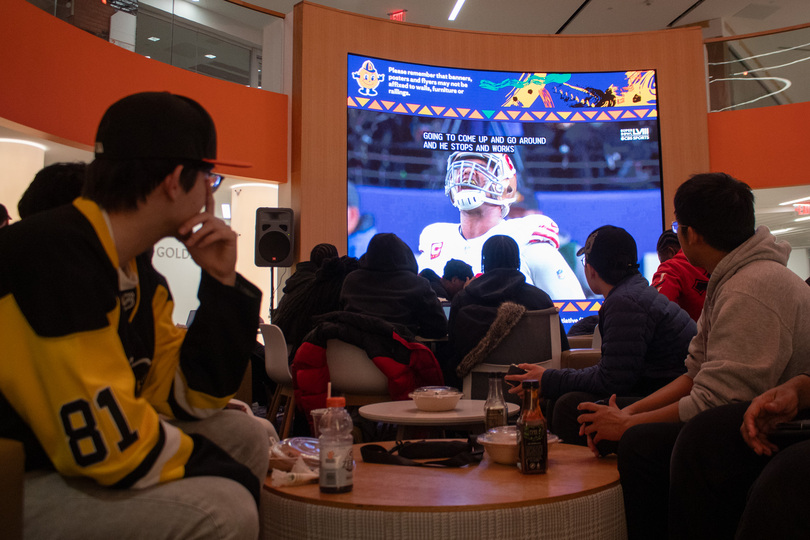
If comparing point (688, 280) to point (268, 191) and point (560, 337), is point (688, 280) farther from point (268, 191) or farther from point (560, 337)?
point (268, 191)

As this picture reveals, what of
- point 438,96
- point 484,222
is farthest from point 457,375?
point 438,96

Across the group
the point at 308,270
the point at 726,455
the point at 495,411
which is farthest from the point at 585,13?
the point at 726,455

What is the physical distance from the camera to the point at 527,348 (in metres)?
3.24

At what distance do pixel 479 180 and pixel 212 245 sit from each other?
5.66m

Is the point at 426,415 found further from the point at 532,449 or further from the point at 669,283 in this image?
the point at 669,283

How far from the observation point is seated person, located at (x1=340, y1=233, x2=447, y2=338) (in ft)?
11.7

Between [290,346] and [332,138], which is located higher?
[332,138]

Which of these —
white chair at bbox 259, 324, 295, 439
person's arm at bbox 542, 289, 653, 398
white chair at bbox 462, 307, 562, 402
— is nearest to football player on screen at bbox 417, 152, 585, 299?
white chair at bbox 259, 324, 295, 439

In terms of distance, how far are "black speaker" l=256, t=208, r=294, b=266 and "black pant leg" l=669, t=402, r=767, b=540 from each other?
4.88 metres

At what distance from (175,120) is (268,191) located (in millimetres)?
8318

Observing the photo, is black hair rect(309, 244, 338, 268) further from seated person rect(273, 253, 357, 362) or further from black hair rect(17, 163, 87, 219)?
black hair rect(17, 163, 87, 219)

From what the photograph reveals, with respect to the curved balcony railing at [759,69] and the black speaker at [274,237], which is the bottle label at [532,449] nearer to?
the black speaker at [274,237]

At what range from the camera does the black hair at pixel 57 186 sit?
147 centimetres

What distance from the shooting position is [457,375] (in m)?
3.46
